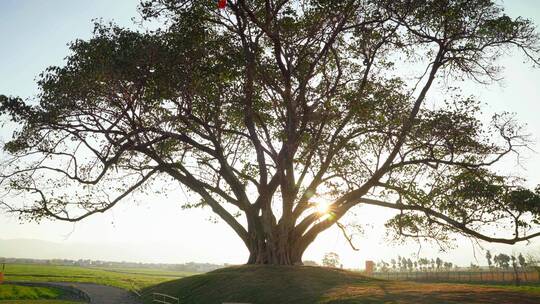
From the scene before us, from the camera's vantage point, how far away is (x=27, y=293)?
37.4 metres

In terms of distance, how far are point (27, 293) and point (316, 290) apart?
29656mm

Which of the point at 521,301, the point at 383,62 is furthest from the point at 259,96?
the point at 521,301

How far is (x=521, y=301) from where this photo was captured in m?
15.0

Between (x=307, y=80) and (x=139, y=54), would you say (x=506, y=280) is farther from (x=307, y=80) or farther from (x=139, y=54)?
(x=139, y=54)

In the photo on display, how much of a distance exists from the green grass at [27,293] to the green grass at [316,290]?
15918 mm

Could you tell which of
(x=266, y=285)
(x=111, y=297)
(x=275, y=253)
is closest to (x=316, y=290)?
(x=266, y=285)

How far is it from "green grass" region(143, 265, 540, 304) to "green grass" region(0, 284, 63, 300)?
52.2ft

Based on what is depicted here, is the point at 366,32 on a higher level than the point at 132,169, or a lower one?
higher

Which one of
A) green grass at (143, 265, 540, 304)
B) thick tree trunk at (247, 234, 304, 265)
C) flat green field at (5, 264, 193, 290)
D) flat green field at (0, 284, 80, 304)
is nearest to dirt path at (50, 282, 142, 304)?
flat green field at (0, 284, 80, 304)

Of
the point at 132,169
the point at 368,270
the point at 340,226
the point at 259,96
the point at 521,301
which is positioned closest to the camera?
the point at 521,301

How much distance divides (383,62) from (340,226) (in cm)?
1317

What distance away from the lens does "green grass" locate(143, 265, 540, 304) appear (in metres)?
16.0

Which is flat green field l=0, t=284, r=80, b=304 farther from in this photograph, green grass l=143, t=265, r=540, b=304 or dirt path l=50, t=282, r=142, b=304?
green grass l=143, t=265, r=540, b=304

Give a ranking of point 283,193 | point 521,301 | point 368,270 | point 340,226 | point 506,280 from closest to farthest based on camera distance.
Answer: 1. point 521,301
2. point 283,193
3. point 340,226
4. point 368,270
5. point 506,280
